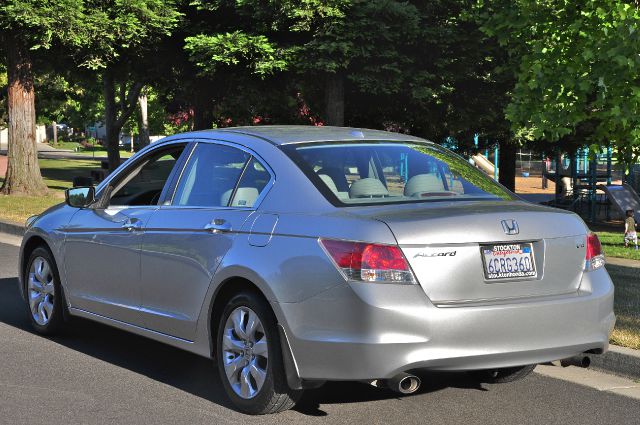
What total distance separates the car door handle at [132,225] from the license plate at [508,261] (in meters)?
2.51

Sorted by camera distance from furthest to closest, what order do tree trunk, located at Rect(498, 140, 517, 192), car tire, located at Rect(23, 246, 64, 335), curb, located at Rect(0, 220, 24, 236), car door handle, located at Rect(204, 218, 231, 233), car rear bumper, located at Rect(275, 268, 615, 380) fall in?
1. tree trunk, located at Rect(498, 140, 517, 192)
2. curb, located at Rect(0, 220, 24, 236)
3. car tire, located at Rect(23, 246, 64, 335)
4. car door handle, located at Rect(204, 218, 231, 233)
5. car rear bumper, located at Rect(275, 268, 615, 380)

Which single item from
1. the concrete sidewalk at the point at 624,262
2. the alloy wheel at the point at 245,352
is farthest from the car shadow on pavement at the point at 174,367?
the concrete sidewalk at the point at 624,262

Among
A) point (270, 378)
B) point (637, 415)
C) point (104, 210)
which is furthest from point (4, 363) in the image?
point (637, 415)

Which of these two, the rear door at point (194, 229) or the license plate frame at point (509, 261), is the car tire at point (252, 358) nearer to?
the rear door at point (194, 229)

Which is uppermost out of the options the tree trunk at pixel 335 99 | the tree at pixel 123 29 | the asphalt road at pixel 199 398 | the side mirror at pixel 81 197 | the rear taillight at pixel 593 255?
the tree at pixel 123 29

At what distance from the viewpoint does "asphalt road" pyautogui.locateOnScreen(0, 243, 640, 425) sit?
5969 millimetres

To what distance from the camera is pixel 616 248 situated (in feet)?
54.5

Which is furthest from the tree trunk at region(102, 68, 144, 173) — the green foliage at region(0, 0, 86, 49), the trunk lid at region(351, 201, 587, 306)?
the trunk lid at region(351, 201, 587, 306)

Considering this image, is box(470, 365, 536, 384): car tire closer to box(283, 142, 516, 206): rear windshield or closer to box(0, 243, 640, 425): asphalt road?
box(0, 243, 640, 425): asphalt road

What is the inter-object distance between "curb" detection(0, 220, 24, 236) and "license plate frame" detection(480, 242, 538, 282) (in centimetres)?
1250

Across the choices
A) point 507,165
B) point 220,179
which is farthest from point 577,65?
point 507,165

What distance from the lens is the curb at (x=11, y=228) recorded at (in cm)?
1695

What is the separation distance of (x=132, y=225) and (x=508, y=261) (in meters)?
2.68

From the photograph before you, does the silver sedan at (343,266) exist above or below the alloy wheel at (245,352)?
above
